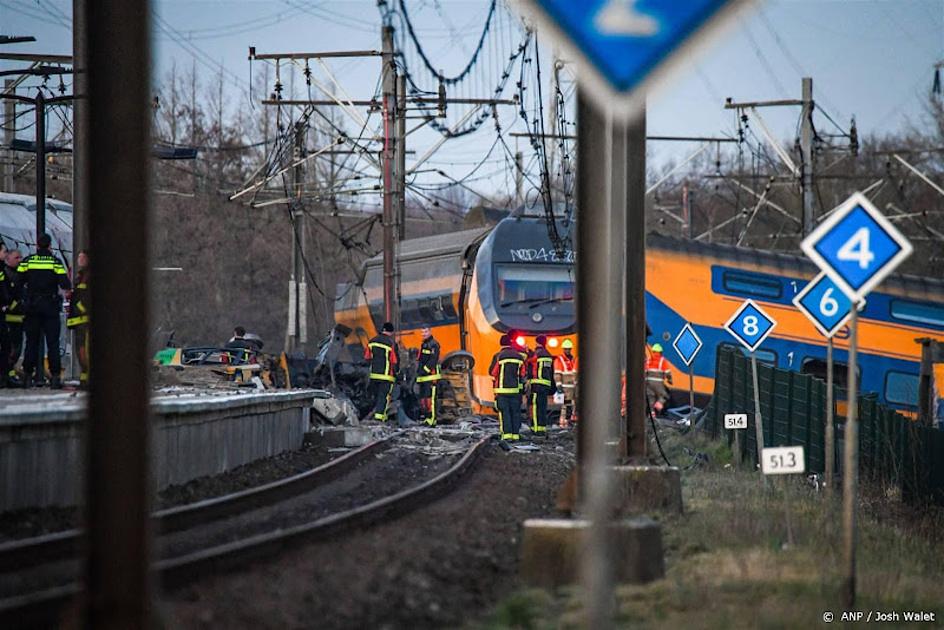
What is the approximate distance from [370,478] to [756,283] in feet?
59.0

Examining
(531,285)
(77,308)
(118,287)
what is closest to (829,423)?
(118,287)

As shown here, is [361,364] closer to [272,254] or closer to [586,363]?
[586,363]

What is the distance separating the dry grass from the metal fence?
5.25m

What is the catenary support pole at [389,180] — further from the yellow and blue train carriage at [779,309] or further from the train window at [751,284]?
the train window at [751,284]

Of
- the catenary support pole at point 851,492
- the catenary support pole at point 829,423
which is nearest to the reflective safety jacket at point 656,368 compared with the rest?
the catenary support pole at point 829,423

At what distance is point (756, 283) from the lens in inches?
1335

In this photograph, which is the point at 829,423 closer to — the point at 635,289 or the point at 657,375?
the point at 635,289

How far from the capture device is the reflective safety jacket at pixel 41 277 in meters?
19.0

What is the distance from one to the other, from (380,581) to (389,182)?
24027 mm

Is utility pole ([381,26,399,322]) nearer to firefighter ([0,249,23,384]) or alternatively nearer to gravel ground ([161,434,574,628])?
firefighter ([0,249,23,384])

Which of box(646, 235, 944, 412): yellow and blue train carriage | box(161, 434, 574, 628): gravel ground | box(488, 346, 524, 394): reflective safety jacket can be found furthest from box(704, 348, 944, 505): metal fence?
box(161, 434, 574, 628): gravel ground

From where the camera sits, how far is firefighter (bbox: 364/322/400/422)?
26938 millimetres

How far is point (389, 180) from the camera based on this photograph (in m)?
32.8

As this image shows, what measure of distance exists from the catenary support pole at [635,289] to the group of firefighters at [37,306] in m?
6.69
